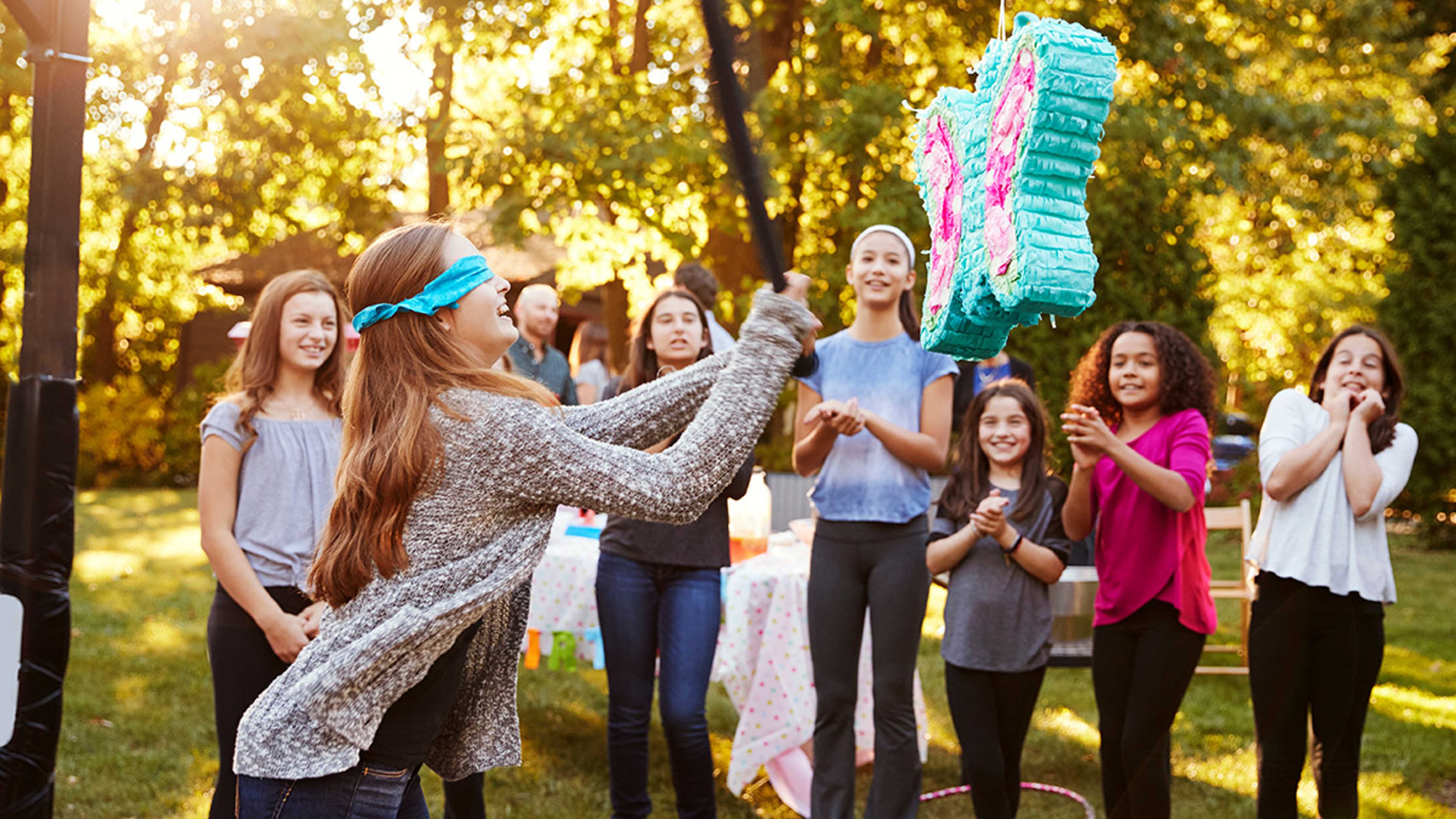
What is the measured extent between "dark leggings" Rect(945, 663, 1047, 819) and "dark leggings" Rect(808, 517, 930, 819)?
0.47 ft

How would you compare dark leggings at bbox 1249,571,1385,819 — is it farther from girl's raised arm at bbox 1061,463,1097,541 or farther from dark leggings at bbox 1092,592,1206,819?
girl's raised arm at bbox 1061,463,1097,541

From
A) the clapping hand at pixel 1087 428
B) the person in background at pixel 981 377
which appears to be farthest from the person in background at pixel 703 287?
the clapping hand at pixel 1087 428

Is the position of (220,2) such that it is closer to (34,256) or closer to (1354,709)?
(34,256)

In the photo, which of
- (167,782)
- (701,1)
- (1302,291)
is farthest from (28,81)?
(1302,291)

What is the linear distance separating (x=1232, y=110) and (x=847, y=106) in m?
4.00

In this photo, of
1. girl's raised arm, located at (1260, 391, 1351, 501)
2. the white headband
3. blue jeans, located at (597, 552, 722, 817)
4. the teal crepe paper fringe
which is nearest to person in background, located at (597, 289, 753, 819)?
blue jeans, located at (597, 552, 722, 817)

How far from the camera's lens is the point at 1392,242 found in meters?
10.6

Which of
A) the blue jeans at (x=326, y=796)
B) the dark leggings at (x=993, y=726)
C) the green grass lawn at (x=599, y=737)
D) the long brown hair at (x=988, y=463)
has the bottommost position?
the green grass lawn at (x=599, y=737)

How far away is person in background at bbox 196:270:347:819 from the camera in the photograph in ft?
8.48

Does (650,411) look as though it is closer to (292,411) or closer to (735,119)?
(735,119)

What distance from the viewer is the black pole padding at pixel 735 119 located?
4.73ft

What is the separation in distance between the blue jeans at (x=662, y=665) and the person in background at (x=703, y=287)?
0.80 m

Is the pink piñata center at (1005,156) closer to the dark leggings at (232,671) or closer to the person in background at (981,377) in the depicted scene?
the person in background at (981,377)

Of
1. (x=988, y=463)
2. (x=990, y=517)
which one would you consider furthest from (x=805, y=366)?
(x=988, y=463)
